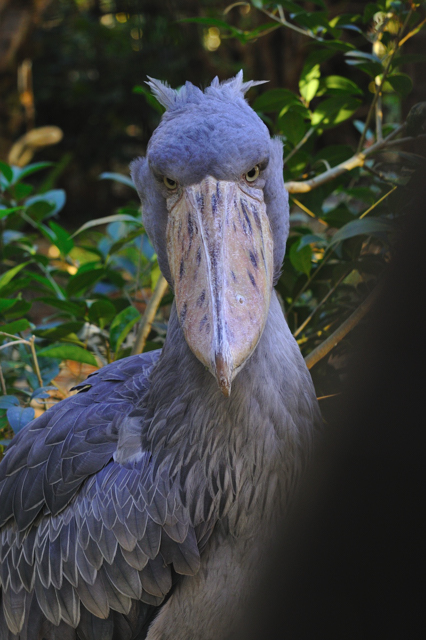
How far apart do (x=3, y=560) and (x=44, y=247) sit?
24.6 feet

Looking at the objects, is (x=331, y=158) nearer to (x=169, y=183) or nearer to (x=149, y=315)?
(x=149, y=315)

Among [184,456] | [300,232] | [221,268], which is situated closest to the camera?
[221,268]

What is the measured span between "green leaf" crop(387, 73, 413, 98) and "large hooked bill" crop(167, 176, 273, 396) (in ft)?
3.29

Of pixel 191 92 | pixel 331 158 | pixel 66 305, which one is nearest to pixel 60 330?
pixel 66 305

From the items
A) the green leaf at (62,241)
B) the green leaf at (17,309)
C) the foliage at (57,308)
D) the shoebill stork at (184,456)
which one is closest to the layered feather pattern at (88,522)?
the shoebill stork at (184,456)

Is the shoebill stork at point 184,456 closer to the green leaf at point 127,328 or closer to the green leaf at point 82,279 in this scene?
the green leaf at point 127,328

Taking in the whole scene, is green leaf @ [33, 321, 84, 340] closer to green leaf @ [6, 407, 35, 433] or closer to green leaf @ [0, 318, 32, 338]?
green leaf @ [0, 318, 32, 338]

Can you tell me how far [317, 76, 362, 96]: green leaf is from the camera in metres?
2.23

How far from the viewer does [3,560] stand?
5.56ft

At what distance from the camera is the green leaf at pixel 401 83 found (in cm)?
204

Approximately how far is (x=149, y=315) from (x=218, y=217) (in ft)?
3.79

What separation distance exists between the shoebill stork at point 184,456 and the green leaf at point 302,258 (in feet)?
2.02

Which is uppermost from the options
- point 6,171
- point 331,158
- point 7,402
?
point 6,171

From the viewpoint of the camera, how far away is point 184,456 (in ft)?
4.72
